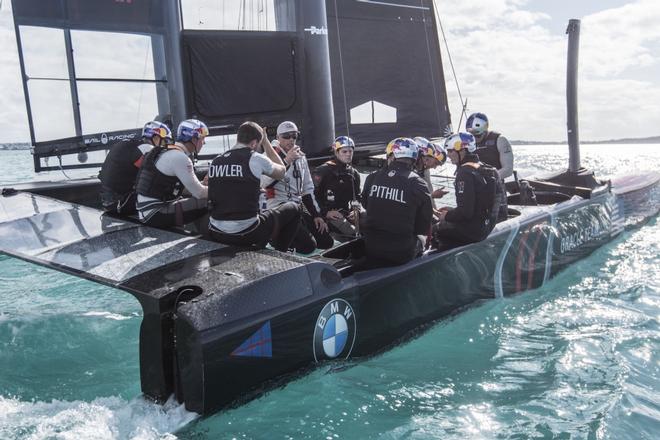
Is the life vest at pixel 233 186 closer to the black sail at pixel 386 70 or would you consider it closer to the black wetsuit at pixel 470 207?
the black wetsuit at pixel 470 207

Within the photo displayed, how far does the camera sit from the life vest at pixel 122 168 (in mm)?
5637

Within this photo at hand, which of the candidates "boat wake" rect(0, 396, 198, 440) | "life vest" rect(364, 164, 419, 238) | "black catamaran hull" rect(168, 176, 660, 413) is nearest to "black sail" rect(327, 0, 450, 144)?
"black catamaran hull" rect(168, 176, 660, 413)

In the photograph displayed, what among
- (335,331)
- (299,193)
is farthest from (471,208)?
(335,331)

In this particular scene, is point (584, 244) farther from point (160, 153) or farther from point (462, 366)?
point (160, 153)

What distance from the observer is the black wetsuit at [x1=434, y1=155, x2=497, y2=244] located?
4930 millimetres

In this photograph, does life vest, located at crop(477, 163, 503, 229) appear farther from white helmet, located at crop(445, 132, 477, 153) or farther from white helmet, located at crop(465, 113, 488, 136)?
white helmet, located at crop(465, 113, 488, 136)

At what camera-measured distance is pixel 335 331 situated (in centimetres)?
363

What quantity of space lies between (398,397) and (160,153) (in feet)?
8.78

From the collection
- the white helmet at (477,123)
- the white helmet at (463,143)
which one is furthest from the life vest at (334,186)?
the white helmet at (477,123)

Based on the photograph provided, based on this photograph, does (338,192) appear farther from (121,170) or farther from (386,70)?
(386,70)

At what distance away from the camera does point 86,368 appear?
3807mm

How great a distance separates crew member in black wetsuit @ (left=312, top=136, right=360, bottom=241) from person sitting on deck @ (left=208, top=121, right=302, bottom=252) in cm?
184

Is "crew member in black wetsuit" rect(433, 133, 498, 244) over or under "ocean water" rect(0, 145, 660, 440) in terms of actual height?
over

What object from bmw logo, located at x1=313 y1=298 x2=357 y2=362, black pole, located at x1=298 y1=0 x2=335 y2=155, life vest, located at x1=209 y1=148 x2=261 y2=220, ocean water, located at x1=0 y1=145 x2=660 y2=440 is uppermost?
black pole, located at x1=298 y1=0 x2=335 y2=155
